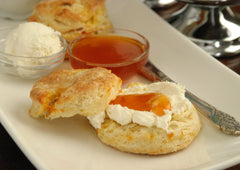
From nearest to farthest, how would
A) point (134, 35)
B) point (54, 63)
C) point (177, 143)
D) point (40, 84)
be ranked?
1. point (177, 143)
2. point (40, 84)
3. point (54, 63)
4. point (134, 35)

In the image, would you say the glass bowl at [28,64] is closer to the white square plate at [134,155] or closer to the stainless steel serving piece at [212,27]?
the white square plate at [134,155]

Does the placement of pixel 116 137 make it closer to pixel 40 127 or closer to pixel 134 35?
pixel 40 127

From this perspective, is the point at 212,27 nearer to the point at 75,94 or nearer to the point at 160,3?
the point at 160,3

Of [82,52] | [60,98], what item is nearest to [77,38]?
[82,52]

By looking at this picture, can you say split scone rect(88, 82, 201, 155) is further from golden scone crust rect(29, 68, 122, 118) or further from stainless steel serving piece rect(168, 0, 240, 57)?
stainless steel serving piece rect(168, 0, 240, 57)

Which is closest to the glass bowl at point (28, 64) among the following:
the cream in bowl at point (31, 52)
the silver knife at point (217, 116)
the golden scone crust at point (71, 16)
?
the cream in bowl at point (31, 52)

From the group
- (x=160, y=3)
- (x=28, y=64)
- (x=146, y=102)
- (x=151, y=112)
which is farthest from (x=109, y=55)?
(x=160, y=3)

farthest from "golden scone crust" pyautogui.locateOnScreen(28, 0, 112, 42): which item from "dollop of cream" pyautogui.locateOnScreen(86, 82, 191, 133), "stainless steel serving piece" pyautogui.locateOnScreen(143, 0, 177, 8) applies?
"stainless steel serving piece" pyautogui.locateOnScreen(143, 0, 177, 8)
